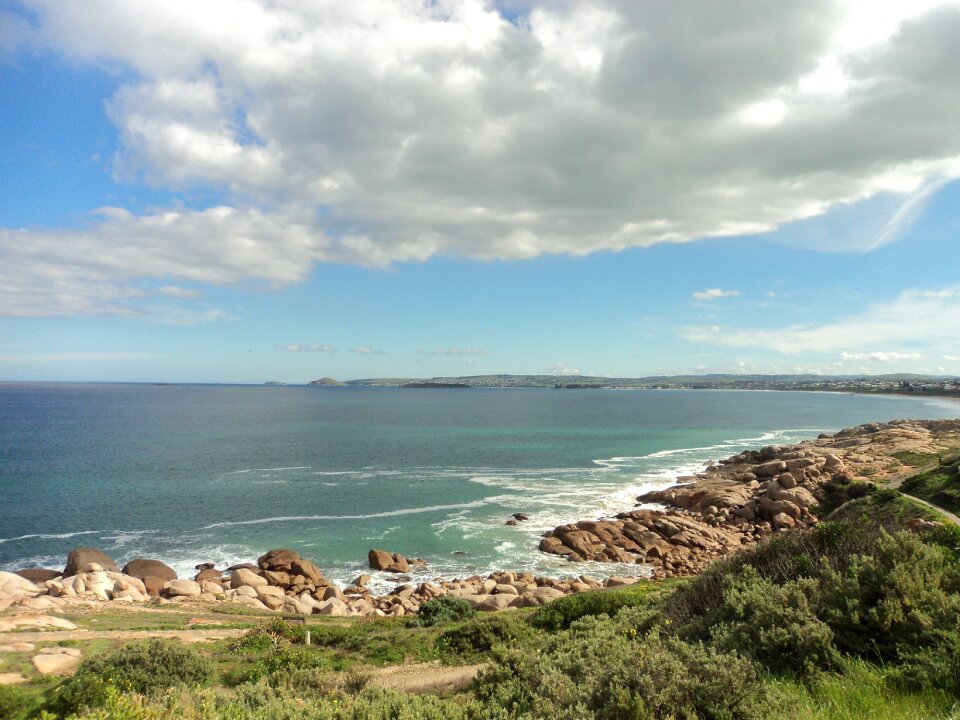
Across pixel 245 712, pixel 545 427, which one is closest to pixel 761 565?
pixel 245 712

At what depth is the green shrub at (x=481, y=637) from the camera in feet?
51.9

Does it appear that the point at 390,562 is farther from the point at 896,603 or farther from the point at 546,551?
the point at 896,603

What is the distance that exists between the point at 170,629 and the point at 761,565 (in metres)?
20.3

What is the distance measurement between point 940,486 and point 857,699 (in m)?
33.3

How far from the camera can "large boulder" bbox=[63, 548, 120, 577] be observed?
100ft

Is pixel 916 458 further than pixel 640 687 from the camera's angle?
Yes

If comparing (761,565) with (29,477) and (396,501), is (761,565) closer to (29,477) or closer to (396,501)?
(396,501)

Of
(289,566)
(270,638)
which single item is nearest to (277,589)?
(289,566)

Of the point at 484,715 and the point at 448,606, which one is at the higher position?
the point at 484,715

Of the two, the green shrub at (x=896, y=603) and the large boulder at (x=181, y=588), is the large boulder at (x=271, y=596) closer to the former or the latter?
the large boulder at (x=181, y=588)

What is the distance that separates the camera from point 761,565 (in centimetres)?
1284

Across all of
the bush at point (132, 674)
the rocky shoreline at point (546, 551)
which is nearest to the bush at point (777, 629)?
the bush at point (132, 674)

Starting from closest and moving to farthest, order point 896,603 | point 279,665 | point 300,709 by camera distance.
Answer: point 300,709 < point 896,603 < point 279,665

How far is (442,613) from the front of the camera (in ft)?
68.0
